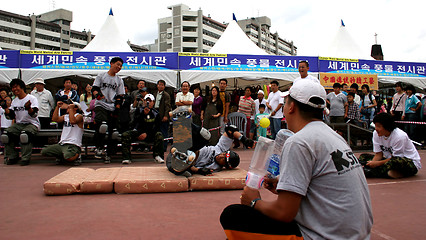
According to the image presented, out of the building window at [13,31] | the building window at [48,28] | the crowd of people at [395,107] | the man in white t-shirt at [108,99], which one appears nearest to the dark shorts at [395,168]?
the crowd of people at [395,107]

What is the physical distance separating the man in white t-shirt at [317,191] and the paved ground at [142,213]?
1081 millimetres

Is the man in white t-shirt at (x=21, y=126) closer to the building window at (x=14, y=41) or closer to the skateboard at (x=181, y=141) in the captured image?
the skateboard at (x=181, y=141)

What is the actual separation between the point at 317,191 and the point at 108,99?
19.9 ft

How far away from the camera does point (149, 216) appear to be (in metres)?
3.17

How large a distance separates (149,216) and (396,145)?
399 cm

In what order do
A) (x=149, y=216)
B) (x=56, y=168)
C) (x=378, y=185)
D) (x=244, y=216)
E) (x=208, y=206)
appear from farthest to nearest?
(x=56, y=168) → (x=378, y=185) → (x=208, y=206) → (x=149, y=216) → (x=244, y=216)

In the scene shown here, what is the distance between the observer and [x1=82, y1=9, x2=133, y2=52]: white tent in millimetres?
13047

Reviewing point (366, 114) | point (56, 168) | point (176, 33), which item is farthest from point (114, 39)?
point (176, 33)

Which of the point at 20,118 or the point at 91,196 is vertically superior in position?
the point at 20,118

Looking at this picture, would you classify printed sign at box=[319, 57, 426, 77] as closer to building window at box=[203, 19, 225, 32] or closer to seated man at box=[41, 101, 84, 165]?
seated man at box=[41, 101, 84, 165]

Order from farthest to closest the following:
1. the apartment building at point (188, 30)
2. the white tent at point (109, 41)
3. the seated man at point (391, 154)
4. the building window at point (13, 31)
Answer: the apartment building at point (188, 30) < the building window at point (13, 31) < the white tent at point (109, 41) < the seated man at point (391, 154)

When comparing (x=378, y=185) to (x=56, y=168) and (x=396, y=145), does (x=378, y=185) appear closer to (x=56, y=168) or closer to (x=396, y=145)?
(x=396, y=145)

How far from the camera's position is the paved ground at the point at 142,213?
2.69 metres

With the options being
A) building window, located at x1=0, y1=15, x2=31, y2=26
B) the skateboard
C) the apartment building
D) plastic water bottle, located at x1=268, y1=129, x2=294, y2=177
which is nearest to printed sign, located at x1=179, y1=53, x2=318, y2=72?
the skateboard
